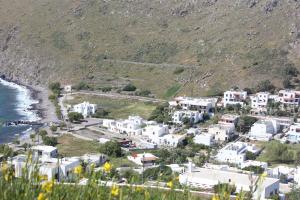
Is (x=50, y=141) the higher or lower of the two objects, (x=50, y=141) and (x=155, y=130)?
the lower

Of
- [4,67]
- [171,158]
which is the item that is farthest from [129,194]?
[4,67]

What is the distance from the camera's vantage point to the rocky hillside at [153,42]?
42.5m

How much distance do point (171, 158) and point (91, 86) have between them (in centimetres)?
2019

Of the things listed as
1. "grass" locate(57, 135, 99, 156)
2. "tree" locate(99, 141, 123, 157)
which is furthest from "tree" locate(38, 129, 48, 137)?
"tree" locate(99, 141, 123, 157)

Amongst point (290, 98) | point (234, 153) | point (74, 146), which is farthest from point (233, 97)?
point (74, 146)

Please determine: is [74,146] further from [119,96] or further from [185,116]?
[119,96]

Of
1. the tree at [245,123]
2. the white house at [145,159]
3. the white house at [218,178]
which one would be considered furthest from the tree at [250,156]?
the white house at [218,178]

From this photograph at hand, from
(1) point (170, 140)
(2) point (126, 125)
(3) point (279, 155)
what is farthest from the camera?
(2) point (126, 125)

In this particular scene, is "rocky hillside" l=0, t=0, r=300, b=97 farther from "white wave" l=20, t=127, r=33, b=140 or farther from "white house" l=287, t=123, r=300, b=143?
"white wave" l=20, t=127, r=33, b=140

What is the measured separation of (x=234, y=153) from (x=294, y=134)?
5562 millimetres

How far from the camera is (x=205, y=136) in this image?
2891cm

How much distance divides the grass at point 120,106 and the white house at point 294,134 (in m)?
9.49

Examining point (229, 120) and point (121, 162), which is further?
point (229, 120)

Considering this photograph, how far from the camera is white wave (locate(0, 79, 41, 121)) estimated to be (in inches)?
1426
